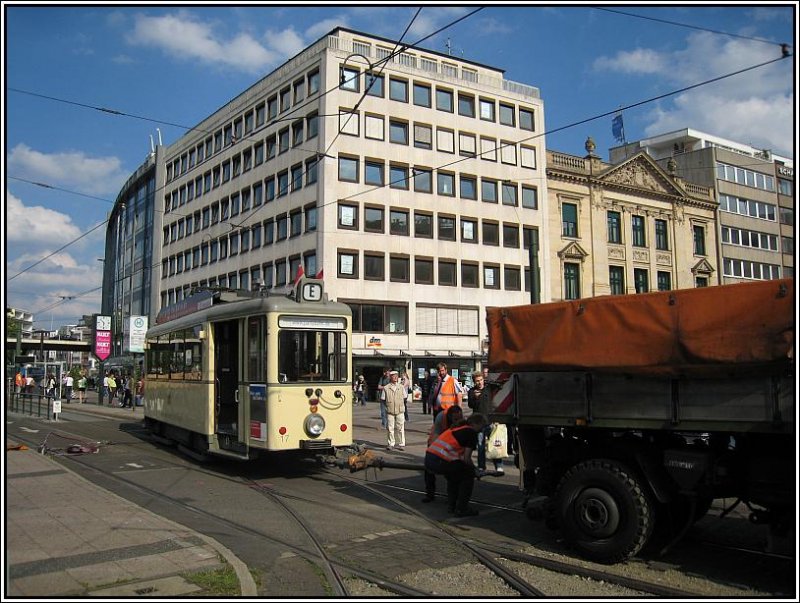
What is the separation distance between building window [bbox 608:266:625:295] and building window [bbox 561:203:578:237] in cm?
438

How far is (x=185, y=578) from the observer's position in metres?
5.79

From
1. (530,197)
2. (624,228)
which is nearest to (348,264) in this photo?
(530,197)

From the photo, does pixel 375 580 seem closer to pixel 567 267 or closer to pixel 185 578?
pixel 185 578

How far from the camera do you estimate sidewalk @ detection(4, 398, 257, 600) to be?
18.1 ft

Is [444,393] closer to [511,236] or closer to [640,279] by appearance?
[511,236]

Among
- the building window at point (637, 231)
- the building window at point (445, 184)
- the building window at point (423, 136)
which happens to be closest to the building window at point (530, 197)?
the building window at point (445, 184)

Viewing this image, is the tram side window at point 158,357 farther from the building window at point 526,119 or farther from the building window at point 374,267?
the building window at point 526,119

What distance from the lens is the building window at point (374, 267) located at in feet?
140

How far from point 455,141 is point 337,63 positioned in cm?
947

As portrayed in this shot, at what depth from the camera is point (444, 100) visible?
4684cm

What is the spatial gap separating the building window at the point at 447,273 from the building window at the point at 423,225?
1.99 m

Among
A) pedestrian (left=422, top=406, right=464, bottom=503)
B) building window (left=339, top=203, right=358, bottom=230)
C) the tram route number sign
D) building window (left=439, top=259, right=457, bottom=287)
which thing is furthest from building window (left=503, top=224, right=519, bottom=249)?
pedestrian (left=422, top=406, right=464, bottom=503)

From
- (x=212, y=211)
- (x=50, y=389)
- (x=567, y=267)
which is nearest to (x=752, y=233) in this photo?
(x=567, y=267)

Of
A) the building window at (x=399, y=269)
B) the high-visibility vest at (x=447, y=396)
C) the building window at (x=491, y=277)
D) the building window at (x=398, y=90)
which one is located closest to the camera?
the high-visibility vest at (x=447, y=396)
